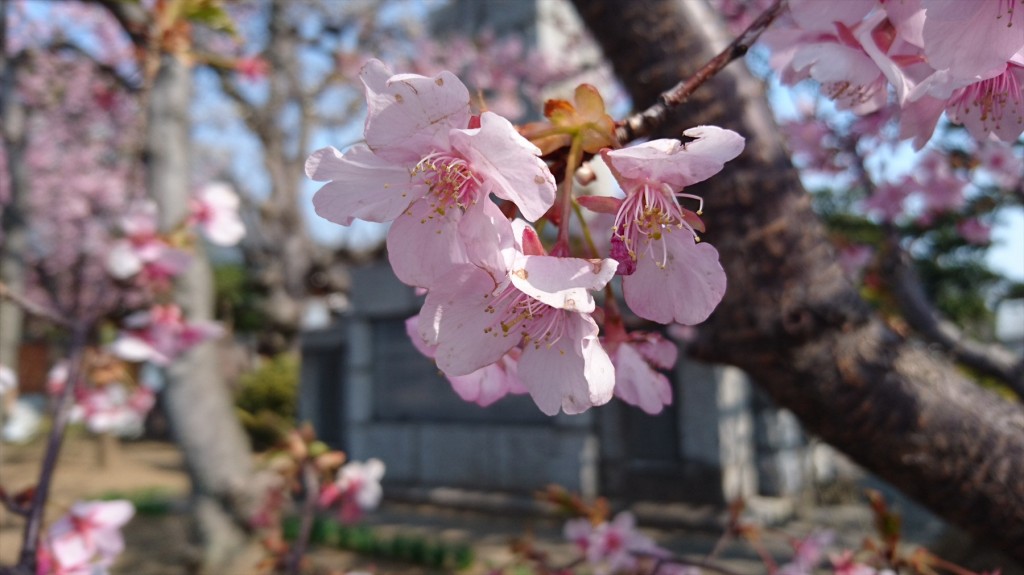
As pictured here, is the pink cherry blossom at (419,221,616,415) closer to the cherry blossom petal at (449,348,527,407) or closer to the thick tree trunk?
the cherry blossom petal at (449,348,527,407)

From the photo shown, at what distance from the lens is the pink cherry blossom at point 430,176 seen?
0.45 metres

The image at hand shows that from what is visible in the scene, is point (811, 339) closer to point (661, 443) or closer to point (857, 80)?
point (857, 80)

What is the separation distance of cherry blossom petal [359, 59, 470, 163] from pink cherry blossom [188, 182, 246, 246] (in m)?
1.94

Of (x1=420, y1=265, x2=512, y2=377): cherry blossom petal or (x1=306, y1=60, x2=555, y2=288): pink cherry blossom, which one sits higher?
(x1=306, y1=60, x2=555, y2=288): pink cherry blossom

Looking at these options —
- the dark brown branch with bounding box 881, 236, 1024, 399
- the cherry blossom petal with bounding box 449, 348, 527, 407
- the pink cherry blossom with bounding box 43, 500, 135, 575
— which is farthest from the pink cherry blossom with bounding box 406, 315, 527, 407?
the dark brown branch with bounding box 881, 236, 1024, 399

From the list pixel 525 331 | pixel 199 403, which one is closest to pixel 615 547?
pixel 525 331

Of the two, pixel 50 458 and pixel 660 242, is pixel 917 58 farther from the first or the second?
pixel 50 458

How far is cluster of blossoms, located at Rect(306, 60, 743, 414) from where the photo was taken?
0.46m

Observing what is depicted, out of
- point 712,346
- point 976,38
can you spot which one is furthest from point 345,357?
point 976,38

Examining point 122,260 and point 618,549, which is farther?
point 122,260

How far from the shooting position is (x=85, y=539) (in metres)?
1.28

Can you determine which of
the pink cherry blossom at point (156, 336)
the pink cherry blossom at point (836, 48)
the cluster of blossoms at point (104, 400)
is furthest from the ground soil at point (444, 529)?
the pink cherry blossom at point (836, 48)

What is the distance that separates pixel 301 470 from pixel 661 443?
13.5ft

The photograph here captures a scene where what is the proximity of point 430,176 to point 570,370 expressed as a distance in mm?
193
